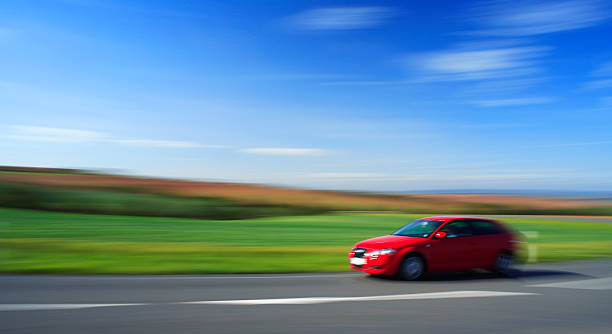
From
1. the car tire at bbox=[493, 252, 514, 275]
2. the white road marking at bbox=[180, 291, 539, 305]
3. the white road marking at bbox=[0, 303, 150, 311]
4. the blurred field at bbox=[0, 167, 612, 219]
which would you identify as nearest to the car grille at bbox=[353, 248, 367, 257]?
the white road marking at bbox=[180, 291, 539, 305]

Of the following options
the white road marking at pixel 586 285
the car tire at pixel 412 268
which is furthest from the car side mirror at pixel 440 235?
the white road marking at pixel 586 285

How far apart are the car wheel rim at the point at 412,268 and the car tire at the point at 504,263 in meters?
2.19

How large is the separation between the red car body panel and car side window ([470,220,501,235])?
0.10 m

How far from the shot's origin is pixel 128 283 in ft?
31.0

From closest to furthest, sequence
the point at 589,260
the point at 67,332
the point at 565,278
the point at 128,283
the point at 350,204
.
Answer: the point at 67,332 < the point at 128,283 < the point at 565,278 < the point at 589,260 < the point at 350,204

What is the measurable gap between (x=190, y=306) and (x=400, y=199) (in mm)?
56860

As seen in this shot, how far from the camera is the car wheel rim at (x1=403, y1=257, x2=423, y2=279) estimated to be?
34.0 ft

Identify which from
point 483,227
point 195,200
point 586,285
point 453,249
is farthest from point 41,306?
point 195,200

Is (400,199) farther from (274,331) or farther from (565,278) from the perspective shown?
(274,331)

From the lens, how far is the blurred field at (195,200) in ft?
111

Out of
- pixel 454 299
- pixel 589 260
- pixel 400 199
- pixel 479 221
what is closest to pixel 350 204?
pixel 400 199

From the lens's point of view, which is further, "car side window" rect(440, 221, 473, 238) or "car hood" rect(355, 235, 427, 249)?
"car side window" rect(440, 221, 473, 238)

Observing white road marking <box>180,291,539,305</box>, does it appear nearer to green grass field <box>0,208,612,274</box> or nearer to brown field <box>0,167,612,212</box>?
green grass field <box>0,208,612,274</box>

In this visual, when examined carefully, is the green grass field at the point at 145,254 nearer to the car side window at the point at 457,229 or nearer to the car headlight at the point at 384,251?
the car headlight at the point at 384,251
